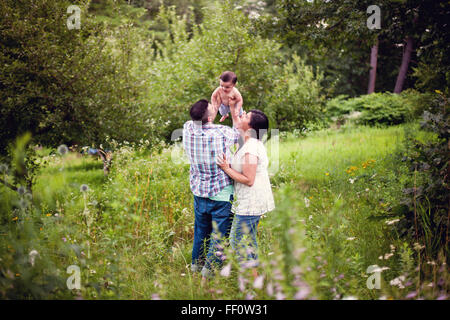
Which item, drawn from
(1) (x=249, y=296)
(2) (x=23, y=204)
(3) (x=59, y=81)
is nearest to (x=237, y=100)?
(1) (x=249, y=296)

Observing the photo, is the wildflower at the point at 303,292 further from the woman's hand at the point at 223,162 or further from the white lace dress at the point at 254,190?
the woman's hand at the point at 223,162

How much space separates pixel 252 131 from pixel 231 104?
2.77 feet

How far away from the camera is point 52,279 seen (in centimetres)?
227

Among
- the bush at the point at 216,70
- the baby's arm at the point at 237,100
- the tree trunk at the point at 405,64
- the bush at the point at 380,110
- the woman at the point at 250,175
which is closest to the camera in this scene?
the woman at the point at 250,175

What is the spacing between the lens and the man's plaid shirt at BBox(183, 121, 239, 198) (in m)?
3.35

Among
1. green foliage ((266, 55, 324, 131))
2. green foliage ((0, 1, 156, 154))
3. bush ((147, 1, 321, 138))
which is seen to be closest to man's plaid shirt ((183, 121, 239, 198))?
green foliage ((0, 1, 156, 154))

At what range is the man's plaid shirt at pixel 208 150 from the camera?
3.35 metres

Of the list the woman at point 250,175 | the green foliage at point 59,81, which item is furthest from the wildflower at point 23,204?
the green foliage at point 59,81

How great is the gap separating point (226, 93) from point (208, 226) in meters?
1.56

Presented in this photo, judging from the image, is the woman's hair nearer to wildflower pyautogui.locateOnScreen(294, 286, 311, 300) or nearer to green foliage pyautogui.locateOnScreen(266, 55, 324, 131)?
wildflower pyautogui.locateOnScreen(294, 286, 311, 300)

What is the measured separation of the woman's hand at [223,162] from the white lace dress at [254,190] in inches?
3.1

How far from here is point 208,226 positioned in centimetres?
360
